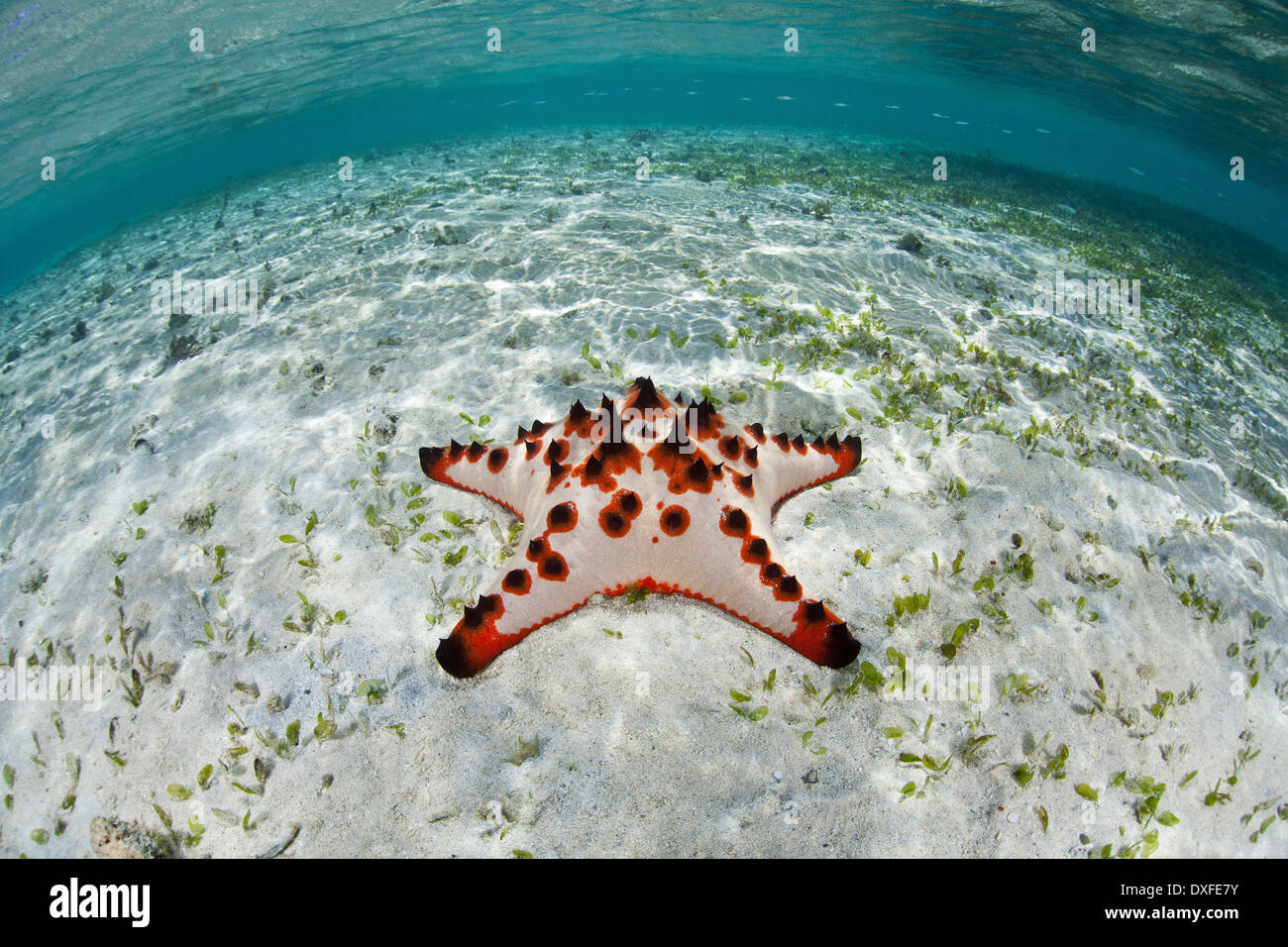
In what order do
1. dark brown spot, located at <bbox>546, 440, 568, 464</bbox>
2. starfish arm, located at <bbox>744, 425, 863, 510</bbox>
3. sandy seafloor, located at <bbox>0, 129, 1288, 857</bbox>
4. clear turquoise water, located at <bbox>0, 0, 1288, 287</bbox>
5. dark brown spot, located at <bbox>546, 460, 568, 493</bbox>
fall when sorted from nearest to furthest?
sandy seafloor, located at <bbox>0, 129, 1288, 857</bbox> < dark brown spot, located at <bbox>546, 460, 568, 493</bbox> < dark brown spot, located at <bbox>546, 440, 568, 464</bbox> < starfish arm, located at <bbox>744, 425, 863, 510</bbox> < clear turquoise water, located at <bbox>0, 0, 1288, 287</bbox>

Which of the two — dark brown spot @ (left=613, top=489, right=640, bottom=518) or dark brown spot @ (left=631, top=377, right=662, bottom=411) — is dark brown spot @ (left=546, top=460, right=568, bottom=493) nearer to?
dark brown spot @ (left=613, top=489, right=640, bottom=518)

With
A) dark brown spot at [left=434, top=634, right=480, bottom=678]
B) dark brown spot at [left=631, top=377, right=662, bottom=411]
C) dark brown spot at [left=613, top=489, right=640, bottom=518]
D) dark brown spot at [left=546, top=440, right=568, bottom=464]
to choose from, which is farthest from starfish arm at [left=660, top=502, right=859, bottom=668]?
dark brown spot at [left=434, top=634, right=480, bottom=678]

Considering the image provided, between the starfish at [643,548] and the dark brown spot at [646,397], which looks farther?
the dark brown spot at [646,397]

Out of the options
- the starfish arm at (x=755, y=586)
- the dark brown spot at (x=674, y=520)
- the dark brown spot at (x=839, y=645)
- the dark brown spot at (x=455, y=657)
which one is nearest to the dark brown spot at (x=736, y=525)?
the starfish arm at (x=755, y=586)

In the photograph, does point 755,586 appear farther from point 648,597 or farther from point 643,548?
point 648,597

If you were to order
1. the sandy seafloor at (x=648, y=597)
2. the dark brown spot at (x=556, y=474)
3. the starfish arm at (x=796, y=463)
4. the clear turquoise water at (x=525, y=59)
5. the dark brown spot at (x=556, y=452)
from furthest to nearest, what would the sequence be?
Result: the clear turquoise water at (x=525, y=59) → the starfish arm at (x=796, y=463) → the dark brown spot at (x=556, y=452) → the dark brown spot at (x=556, y=474) → the sandy seafloor at (x=648, y=597)

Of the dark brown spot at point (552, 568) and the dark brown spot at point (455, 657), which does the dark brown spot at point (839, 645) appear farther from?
the dark brown spot at point (455, 657)
